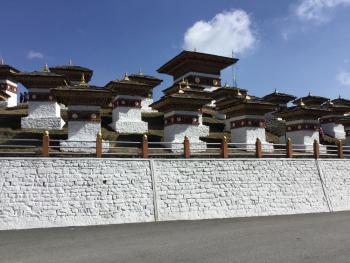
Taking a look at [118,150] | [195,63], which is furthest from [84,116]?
[195,63]

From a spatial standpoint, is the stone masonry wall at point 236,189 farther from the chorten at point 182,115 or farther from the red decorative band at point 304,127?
the red decorative band at point 304,127

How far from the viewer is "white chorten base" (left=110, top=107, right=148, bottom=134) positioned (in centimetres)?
2877

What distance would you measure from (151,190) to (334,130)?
24.6 meters

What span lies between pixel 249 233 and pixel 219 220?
359 cm

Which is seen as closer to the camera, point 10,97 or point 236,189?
point 236,189

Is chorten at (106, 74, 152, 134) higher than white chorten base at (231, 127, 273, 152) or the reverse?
higher

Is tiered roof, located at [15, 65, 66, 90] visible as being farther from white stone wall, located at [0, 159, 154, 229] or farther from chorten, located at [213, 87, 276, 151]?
chorten, located at [213, 87, 276, 151]

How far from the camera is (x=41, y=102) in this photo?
1077 inches

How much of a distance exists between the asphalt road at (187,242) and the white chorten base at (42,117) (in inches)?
494

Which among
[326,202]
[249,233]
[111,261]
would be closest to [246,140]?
[326,202]

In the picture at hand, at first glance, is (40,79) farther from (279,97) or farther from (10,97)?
(279,97)

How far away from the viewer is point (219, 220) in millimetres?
18281

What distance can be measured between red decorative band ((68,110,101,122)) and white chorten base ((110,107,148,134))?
5812mm

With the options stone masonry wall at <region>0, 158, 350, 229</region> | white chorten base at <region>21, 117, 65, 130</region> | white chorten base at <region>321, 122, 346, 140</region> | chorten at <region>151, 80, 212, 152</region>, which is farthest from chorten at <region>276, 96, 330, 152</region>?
white chorten base at <region>21, 117, 65, 130</region>
